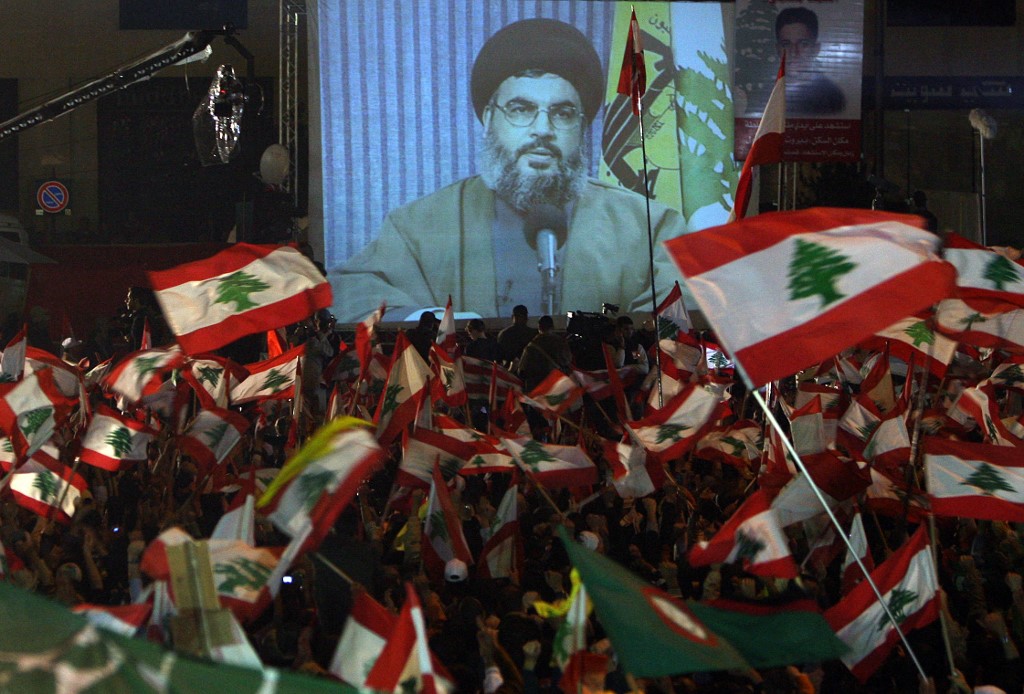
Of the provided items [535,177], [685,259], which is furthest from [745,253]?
[535,177]

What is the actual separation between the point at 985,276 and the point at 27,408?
5.66 meters

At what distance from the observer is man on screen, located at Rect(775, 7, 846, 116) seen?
17719 millimetres

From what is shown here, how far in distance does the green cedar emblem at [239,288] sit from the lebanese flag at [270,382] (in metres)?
2.82

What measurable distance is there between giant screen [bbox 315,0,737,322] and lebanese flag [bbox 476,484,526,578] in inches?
315

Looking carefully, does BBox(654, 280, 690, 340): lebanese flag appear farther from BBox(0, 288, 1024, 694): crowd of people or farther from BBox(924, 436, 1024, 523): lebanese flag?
BBox(924, 436, 1024, 523): lebanese flag

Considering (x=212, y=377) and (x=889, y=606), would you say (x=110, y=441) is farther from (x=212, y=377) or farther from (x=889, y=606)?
(x=889, y=606)

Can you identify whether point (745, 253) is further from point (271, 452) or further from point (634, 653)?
point (271, 452)

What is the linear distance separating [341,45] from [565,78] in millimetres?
2605

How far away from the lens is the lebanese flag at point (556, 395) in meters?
10.6

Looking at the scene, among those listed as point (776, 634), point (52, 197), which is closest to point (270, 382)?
point (776, 634)

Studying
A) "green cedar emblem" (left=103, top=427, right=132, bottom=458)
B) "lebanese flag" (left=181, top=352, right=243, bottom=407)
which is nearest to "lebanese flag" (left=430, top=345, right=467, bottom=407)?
"lebanese flag" (left=181, top=352, right=243, bottom=407)

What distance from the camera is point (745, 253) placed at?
535cm

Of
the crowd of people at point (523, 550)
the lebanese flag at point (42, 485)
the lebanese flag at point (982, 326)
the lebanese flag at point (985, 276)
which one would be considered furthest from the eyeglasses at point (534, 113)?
the lebanese flag at point (985, 276)

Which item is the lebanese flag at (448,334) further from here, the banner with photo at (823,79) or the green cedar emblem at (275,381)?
the banner with photo at (823,79)
